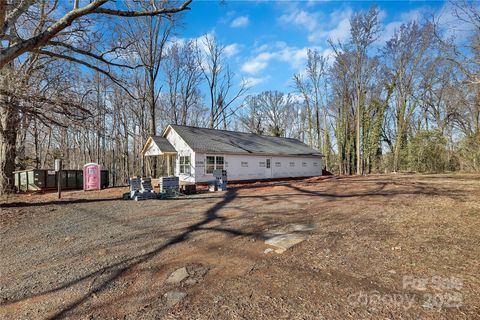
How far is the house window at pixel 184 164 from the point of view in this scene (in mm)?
16573

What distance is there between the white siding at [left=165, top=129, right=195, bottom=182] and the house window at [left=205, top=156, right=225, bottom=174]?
104 centimetres

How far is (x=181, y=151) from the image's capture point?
1708 cm

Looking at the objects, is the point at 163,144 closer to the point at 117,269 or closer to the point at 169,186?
the point at 169,186

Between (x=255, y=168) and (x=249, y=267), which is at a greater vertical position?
(x=255, y=168)

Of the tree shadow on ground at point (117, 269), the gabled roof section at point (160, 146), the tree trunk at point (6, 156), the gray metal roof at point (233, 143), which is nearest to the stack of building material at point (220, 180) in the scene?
the gray metal roof at point (233, 143)

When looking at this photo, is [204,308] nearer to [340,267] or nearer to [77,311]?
[77,311]

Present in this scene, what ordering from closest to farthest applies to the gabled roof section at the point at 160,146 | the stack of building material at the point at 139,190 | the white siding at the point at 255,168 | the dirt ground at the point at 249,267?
the dirt ground at the point at 249,267
the stack of building material at the point at 139,190
the white siding at the point at 255,168
the gabled roof section at the point at 160,146

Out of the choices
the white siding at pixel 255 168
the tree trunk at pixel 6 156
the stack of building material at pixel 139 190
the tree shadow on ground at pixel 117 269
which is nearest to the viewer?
the tree shadow on ground at pixel 117 269

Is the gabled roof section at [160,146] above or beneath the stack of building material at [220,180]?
above

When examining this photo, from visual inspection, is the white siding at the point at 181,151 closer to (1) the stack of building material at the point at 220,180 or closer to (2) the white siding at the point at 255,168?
(2) the white siding at the point at 255,168

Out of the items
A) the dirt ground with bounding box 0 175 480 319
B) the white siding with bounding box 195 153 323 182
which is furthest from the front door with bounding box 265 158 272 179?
Answer: the dirt ground with bounding box 0 175 480 319

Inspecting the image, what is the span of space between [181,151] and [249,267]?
14480 mm

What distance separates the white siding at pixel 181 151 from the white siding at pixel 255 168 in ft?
1.15

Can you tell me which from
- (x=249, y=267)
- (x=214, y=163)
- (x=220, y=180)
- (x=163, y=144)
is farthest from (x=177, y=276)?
(x=163, y=144)
